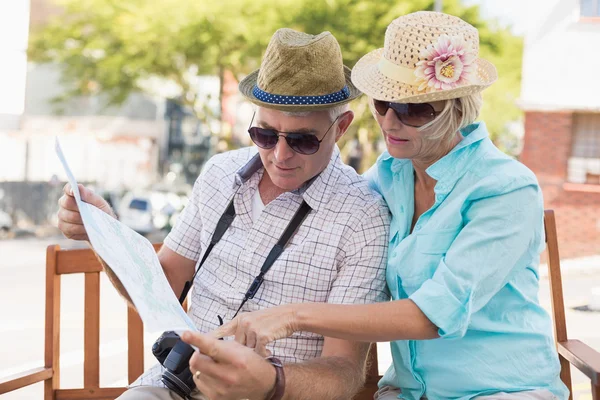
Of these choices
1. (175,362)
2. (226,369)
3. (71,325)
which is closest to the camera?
(226,369)

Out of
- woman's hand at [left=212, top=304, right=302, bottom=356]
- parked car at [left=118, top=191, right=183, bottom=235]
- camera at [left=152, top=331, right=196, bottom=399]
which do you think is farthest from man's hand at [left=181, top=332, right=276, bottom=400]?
parked car at [left=118, top=191, right=183, bottom=235]

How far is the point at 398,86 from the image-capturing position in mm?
2646

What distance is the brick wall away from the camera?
16.9 m

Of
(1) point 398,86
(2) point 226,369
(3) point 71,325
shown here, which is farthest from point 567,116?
(2) point 226,369

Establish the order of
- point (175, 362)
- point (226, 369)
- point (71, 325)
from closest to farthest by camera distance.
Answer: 1. point (226, 369)
2. point (175, 362)
3. point (71, 325)

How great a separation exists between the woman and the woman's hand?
0.28 metres

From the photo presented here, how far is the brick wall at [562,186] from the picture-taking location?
16938mm

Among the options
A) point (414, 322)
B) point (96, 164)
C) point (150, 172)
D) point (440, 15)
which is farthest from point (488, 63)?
point (150, 172)

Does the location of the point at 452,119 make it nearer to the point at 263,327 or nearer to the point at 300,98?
the point at 300,98

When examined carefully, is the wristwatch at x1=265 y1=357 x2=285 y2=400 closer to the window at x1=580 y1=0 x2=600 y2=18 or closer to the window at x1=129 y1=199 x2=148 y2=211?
the window at x1=580 y1=0 x2=600 y2=18

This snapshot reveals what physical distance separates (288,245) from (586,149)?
594 inches

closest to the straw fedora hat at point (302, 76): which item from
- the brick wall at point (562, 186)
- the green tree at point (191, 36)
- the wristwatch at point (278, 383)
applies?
the wristwatch at point (278, 383)

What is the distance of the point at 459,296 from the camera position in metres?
2.44

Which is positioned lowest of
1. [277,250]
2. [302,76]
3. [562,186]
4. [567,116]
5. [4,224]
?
[4,224]
